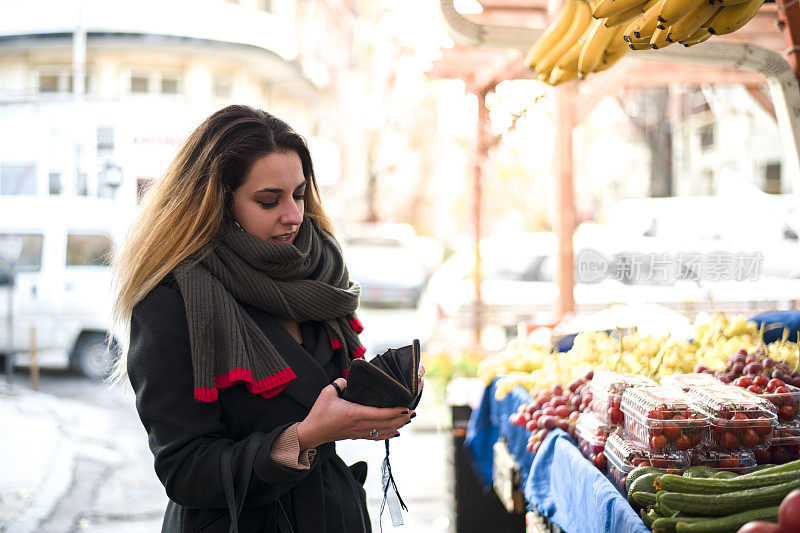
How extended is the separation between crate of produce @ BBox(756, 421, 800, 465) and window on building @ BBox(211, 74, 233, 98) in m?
11.8

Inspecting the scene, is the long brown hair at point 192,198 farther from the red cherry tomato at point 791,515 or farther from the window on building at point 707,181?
the window on building at point 707,181

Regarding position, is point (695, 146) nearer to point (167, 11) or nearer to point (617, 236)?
point (617, 236)

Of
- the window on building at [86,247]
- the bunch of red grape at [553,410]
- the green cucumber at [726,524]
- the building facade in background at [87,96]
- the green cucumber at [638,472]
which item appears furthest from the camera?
the window on building at [86,247]

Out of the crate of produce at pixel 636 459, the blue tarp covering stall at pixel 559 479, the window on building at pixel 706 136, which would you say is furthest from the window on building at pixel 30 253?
the window on building at pixel 706 136

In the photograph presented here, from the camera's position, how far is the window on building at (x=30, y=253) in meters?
Result: 8.01

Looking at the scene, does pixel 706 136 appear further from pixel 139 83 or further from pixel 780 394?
pixel 780 394

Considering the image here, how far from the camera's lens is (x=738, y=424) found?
2.10 metres

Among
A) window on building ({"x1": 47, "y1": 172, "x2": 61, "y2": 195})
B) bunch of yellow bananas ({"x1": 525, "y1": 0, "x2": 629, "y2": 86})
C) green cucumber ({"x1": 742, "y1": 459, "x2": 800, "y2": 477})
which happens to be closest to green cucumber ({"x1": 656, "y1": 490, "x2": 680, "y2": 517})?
green cucumber ({"x1": 742, "y1": 459, "x2": 800, "y2": 477})

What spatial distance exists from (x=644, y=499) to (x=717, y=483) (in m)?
0.18

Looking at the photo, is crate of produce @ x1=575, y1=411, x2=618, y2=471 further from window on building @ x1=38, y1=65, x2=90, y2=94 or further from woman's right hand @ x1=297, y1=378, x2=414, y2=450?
window on building @ x1=38, y1=65, x2=90, y2=94

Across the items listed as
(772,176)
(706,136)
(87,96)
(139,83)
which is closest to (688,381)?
(87,96)

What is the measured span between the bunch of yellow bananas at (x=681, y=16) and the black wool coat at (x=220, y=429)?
133cm

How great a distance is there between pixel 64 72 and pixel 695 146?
678 inches

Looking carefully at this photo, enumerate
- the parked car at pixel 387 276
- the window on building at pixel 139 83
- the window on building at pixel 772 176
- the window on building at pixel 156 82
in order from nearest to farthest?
1. the window on building at pixel 139 83
2. the window on building at pixel 156 82
3. the parked car at pixel 387 276
4. the window on building at pixel 772 176
